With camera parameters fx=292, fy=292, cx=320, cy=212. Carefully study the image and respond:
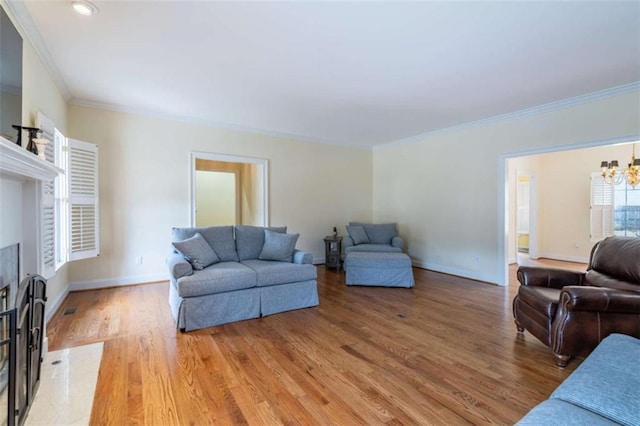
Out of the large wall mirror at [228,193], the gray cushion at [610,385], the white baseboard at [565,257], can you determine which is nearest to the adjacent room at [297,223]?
the gray cushion at [610,385]

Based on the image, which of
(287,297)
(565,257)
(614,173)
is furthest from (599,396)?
(565,257)

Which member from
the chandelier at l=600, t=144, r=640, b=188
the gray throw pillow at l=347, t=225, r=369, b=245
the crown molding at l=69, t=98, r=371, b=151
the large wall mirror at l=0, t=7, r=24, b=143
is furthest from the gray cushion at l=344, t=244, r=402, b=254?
the large wall mirror at l=0, t=7, r=24, b=143

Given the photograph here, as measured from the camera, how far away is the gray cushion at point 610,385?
1075 mm

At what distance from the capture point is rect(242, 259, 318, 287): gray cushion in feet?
10.8

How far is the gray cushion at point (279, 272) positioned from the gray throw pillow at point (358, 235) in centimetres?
190

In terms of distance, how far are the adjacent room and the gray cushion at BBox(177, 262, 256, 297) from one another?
26 millimetres

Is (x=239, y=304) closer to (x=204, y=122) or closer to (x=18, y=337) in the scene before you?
(x=18, y=337)

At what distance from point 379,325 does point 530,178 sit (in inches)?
242

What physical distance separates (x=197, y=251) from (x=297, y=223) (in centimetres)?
268

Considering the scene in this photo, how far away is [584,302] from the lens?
210 centimetres

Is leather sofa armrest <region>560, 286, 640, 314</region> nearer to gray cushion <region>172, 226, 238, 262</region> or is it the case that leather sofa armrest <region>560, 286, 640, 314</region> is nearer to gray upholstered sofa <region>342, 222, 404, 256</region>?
gray upholstered sofa <region>342, 222, 404, 256</region>

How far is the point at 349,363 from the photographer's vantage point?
7.51 ft

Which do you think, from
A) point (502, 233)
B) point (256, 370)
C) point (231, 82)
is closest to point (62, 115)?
point (231, 82)

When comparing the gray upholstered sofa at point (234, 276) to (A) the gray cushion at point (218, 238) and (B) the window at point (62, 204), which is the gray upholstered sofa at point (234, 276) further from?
(B) the window at point (62, 204)
